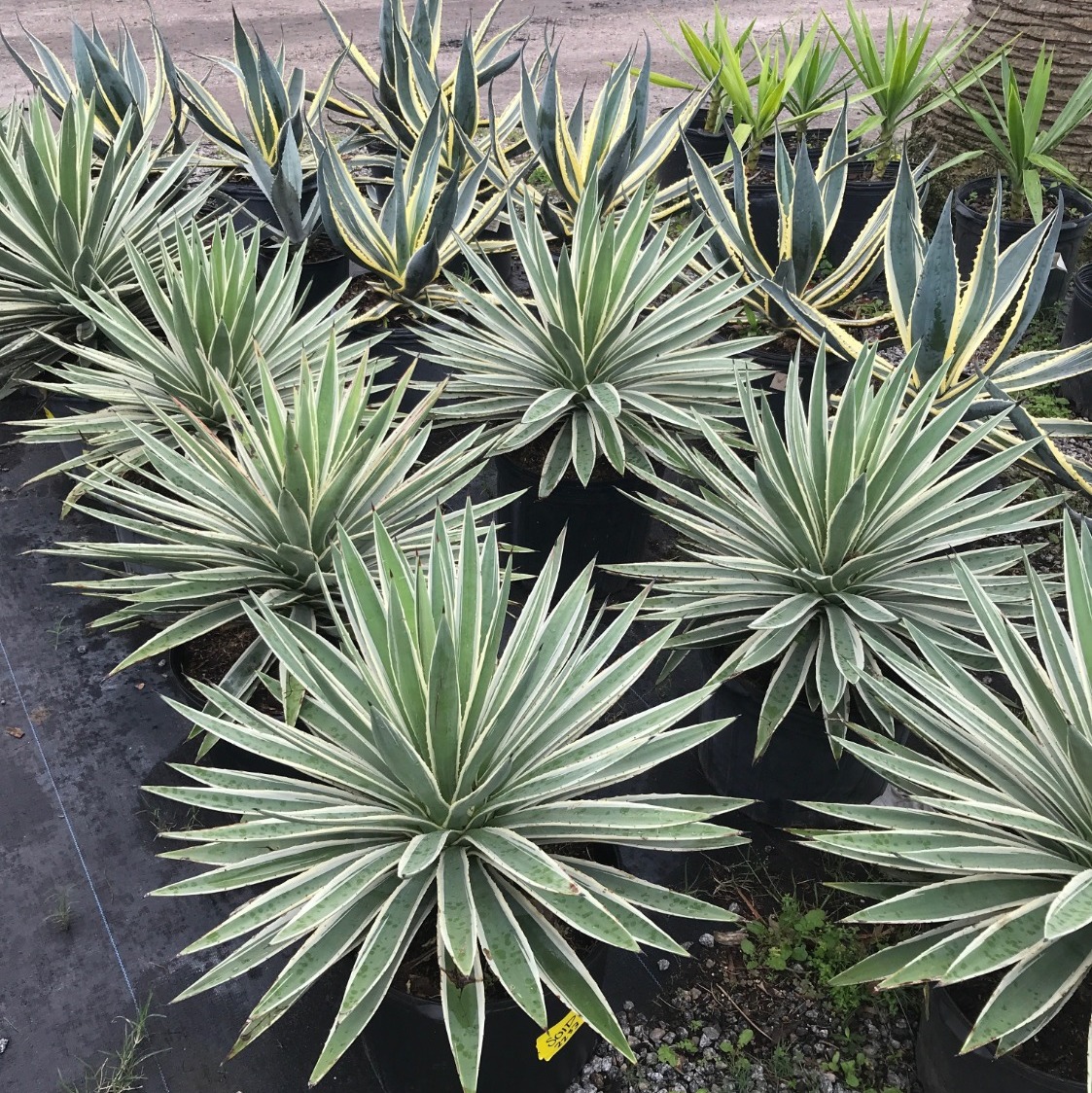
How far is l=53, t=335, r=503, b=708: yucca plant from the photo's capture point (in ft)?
5.58

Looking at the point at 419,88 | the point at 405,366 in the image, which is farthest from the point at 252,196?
the point at 405,366

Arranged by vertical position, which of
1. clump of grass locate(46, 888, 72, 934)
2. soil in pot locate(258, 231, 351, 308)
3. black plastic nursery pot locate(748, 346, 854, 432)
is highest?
soil in pot locate(258, 231, 351, 308)

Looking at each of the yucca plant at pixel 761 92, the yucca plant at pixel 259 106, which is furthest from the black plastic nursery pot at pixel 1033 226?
the yucca plant at pixel 259 106

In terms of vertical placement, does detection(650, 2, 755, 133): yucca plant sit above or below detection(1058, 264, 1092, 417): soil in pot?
above

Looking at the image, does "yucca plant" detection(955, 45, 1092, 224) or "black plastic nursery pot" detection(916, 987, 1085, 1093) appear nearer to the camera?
"black plastic nursery pot" detection(916, 987, 1085, 1093)

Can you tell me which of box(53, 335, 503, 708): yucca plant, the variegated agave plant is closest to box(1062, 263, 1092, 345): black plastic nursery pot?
box(53, 335, 503, 708): yucca plant

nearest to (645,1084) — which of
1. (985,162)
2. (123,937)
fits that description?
(123,937)

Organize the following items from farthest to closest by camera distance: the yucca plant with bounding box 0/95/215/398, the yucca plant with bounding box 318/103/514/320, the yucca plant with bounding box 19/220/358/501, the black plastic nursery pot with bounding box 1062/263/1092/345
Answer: the black plastic nursery pot with bounding box 1062/263/1092/345 < the yucca plant with bounding box 318/103/514/320 < the yucca plant with bounding box 0/95/215/398 < the yucca plant with bounding box 19/220/358/501

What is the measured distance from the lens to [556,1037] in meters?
1.41

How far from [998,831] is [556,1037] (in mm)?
683

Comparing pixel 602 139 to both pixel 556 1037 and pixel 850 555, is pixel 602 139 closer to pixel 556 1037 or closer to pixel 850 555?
pixel 850 555

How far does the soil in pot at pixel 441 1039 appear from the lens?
136cm

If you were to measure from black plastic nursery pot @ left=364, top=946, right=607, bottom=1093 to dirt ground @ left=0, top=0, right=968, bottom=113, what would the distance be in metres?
5.83

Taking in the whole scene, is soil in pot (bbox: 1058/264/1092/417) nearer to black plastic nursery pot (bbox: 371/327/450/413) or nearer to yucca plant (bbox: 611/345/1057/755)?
yucca plant (bbox: 611/345/1057/755)
